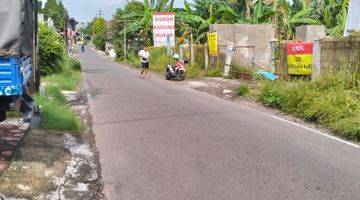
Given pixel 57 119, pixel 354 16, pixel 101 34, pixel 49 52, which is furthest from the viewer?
pixel 101 34

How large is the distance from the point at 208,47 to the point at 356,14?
10.2m

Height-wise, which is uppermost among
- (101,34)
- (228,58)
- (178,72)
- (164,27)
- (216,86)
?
(101,34)

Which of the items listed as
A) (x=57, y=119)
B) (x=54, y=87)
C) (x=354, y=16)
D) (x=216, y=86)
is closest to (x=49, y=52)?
(x=54, y=87)

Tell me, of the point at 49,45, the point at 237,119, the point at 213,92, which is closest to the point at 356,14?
the point at 213,92

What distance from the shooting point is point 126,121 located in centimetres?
1202

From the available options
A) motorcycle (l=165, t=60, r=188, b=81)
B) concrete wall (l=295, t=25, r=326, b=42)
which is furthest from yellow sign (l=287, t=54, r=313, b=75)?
motorcycle (l=165, t=60, r=188, b=81)

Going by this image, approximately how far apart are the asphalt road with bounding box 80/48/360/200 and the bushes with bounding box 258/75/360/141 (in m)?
0.68

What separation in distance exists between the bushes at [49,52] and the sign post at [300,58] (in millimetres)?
10118

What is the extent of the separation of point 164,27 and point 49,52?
1409 cm

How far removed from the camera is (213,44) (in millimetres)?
25562

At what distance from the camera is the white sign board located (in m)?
35.0

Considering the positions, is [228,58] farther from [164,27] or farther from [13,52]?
[13,52]

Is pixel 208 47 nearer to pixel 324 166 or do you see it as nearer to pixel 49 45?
pixel 49 45

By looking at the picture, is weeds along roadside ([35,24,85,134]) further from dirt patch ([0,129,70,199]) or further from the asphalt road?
dirt patch ([0,129,70,199])
